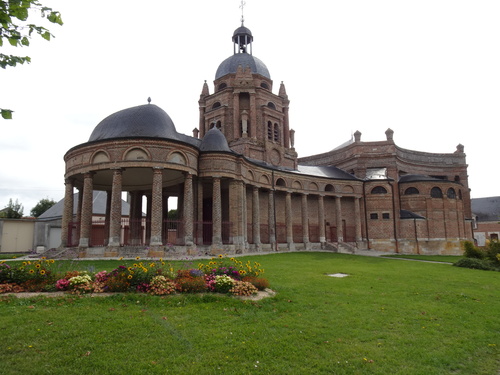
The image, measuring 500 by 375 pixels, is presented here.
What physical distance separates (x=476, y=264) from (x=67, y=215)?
2780cm

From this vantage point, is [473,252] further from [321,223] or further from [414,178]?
[414,178]

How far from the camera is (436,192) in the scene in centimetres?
4000

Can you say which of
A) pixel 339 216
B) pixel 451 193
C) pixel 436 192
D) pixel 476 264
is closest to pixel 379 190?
pixel 339 216

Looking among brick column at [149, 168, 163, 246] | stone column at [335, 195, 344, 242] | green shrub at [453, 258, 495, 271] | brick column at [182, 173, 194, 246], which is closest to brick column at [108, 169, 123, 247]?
brick column at [149, 168, 163, 246]

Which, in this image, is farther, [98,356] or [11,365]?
[98,356]

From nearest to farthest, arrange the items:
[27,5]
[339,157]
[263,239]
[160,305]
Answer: [27,5] → [160,305] → [263,239] → [339,157]

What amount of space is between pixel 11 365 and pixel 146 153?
62.7 feet

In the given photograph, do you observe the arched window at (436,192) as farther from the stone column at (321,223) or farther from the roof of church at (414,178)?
the stone column at (321,223)

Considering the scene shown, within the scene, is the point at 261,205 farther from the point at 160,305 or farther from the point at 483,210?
the point at 483,210

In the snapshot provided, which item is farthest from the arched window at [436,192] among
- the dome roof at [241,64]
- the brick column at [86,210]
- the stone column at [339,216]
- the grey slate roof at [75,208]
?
the grey slate roof at [75,208]

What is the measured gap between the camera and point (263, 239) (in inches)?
1310

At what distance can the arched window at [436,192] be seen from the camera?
39.8 metres

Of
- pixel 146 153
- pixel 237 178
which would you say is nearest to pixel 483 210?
pixel 237 178

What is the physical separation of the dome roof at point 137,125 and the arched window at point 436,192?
100ft
